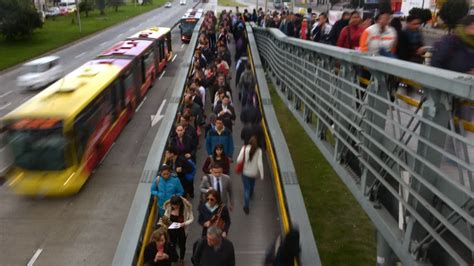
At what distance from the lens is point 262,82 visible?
17312 millimetres

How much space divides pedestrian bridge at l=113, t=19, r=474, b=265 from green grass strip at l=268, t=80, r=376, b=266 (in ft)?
5.59

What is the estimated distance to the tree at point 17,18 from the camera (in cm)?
3991

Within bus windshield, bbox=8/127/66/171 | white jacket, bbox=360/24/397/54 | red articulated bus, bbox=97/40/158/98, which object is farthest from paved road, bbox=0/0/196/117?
white jacket, bbox=360/24/397/54

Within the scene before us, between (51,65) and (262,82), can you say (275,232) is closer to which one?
(262,82)

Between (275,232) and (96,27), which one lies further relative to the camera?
(96,27)

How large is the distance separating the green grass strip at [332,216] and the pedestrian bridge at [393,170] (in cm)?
170

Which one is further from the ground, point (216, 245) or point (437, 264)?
point (437, 264)

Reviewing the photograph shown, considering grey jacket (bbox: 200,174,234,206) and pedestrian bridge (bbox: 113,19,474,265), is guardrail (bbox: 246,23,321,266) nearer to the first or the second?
pedestrian bridge (bbox: 113,19,474,265)

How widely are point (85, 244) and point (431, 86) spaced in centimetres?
852

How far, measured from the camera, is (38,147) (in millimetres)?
12102

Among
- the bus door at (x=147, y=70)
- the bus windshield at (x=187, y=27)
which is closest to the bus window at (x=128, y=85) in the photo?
the bus door at (x=147, y=70)

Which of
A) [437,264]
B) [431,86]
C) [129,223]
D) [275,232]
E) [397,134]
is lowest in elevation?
[275,232]

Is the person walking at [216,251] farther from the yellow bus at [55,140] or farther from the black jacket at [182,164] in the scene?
the yellow bus at [55,140]

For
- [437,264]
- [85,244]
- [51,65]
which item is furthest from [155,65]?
[437,264]
